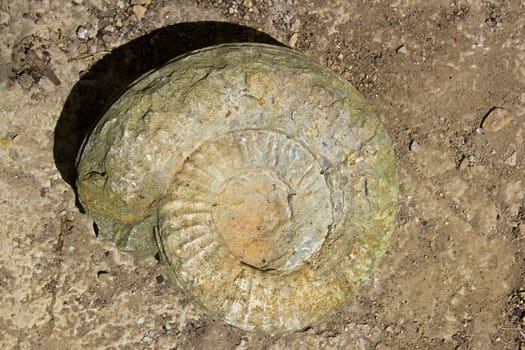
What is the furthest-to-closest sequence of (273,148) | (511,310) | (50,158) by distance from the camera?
(511,310) → (50,158) → (273,148)

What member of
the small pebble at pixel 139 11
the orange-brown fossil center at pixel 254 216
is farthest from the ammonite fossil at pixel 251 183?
the small pebble at pixel 139 11

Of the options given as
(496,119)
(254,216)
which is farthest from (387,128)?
(254,216)

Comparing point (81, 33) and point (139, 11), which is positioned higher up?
point (139, 11)

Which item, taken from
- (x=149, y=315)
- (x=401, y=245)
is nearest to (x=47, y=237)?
(x=149, y=315)

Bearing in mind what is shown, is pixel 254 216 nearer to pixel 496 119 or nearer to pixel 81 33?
pixel 81 33

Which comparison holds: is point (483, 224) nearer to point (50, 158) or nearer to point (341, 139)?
point (341, 139)

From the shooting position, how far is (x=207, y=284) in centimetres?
283

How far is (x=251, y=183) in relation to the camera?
2.84 m

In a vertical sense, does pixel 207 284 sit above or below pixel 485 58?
below

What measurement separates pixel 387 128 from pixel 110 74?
197 centimetres

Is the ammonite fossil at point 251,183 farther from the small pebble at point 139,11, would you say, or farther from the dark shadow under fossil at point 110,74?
the small pebble at point 139,11

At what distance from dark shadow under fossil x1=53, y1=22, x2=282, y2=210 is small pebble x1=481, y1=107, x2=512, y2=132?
189 cm

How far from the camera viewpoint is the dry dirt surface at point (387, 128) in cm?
405

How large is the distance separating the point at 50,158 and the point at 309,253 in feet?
6.98
